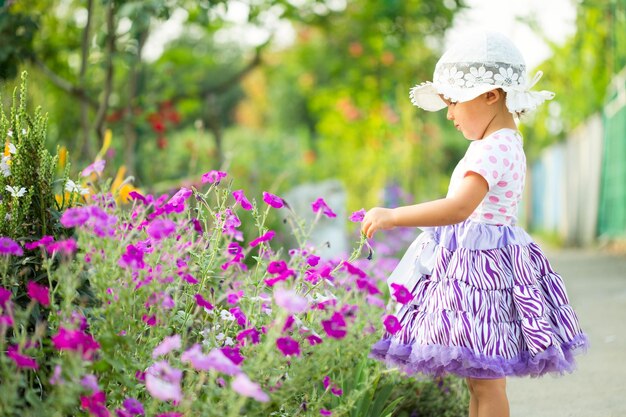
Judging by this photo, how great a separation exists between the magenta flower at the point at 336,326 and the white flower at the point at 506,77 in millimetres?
914

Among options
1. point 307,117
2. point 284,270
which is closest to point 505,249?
point 284,270

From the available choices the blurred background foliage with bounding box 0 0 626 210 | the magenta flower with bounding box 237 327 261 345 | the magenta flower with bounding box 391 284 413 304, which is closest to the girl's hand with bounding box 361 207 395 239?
the magenta flower with bounding box 391 284 413 304

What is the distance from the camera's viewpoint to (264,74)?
1072 cm

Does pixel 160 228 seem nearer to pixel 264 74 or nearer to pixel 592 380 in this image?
pixel 592 380

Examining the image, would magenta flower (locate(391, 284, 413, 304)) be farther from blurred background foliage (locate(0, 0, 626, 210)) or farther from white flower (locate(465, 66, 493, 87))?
blurred background foliage (locate(0, 0, 626, 210))

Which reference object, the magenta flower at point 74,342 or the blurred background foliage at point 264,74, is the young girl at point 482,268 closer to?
the magenta flower at point 74,342

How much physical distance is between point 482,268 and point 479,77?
56 cm

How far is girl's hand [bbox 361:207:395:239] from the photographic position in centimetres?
224

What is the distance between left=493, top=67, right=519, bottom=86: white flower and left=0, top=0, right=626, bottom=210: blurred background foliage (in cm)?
211

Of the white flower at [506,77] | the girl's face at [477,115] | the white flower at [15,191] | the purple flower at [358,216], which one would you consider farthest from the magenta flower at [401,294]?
the white flower at [15,191]

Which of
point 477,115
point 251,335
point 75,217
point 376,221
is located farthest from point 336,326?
point 477,115

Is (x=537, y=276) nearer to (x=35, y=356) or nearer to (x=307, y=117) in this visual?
(x=35, y=356)

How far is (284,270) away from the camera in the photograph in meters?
2.10

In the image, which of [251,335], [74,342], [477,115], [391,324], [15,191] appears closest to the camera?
[74,342]
